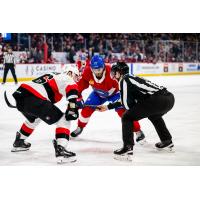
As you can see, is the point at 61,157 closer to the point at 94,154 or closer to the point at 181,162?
the point at 94,154

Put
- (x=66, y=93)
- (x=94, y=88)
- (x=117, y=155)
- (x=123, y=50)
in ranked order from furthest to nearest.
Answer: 1. (x=123, y=50)
2. (x=94, y=88)
3. (x=117, y=155)
4. (x=66, y=93)

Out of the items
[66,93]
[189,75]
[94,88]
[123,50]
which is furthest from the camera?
[189,75]

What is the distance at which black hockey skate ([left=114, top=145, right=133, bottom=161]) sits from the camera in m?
3.29

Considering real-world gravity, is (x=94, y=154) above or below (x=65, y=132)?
below

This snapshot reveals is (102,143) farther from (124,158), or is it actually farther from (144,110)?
(144,110)

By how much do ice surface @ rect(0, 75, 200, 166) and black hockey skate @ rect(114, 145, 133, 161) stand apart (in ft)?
0.16

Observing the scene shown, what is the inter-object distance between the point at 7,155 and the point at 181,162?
4.63ft

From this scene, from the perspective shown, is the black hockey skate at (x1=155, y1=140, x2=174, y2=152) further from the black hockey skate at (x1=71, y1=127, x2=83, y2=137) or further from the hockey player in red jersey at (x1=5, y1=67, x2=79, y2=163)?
the black hockey skate at (x1=71, y1=127, x2=83, y2=137)

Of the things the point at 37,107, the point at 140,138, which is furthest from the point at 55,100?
the point at 140,138

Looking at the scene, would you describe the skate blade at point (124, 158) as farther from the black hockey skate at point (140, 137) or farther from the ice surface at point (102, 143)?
the black hockey skate at point (140, 137)

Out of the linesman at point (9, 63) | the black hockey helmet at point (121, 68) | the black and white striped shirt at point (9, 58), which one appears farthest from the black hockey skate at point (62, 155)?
the black and white striped shirt at point (9, 58)

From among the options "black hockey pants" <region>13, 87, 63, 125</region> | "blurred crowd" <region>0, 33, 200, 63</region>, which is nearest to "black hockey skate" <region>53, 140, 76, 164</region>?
"black hockey pants" <region>13, 87, 63, 125</region>

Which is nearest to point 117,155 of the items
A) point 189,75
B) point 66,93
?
point 66,93

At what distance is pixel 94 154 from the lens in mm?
3447
